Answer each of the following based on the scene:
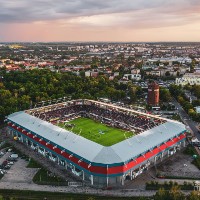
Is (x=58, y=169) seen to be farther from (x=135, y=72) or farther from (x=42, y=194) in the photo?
(x=135, y=72)

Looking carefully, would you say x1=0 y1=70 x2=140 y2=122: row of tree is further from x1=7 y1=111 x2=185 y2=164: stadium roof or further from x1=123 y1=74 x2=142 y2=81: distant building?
x1=7 y1=111 x2=185 y2=164: stadium roof

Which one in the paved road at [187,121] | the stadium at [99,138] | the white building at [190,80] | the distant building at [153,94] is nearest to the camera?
the stadium at [99,138]

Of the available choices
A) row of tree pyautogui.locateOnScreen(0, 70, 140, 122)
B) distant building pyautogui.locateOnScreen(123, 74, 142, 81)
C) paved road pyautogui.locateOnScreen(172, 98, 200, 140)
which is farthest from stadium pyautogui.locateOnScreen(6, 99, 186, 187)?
distant building pyautogui.locateOnScreen(123, 74, 142, 81)

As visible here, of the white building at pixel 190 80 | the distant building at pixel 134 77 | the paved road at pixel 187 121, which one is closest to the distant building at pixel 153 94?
the paved road at pixel 187 121

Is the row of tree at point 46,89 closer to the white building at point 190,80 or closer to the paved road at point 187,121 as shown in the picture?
the paved road at point 187,121

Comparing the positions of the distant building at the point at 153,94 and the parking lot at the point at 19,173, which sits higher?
the distant building at the point at 153,94

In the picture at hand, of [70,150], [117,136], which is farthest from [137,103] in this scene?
[70,150]

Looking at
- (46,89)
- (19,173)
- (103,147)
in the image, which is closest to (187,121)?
(103,147)
